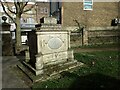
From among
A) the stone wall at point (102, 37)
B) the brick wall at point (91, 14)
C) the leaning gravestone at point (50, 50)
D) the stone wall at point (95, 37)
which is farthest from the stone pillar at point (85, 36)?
the leaning gravestone at point (50, 50)

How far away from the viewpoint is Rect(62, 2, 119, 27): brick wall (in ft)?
75.2

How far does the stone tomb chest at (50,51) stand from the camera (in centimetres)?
856

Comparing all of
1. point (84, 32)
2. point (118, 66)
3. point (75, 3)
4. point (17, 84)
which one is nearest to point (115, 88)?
point (118, 66)

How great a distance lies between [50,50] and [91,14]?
50.1ft

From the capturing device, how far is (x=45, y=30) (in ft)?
29.7

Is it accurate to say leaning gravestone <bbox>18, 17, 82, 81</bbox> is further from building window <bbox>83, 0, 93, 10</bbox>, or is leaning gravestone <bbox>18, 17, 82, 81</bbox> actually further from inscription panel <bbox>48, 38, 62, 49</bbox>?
building window <bbox>83, 0, 93, 10</bbox>

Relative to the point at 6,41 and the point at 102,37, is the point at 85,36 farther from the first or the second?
the point at 6,41

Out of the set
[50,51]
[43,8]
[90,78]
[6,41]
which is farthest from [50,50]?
[43,8]

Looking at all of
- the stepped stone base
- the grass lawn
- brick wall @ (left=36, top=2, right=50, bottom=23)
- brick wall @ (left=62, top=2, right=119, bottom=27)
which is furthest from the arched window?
the grass lawn

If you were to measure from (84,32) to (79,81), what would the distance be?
11664 mm

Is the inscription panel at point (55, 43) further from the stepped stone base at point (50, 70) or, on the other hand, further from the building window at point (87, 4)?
the building window at point (87, 4)

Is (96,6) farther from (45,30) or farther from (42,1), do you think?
(42,1)

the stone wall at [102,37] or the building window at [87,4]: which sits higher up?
the building window at [87,4]

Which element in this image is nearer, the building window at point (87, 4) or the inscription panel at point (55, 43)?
the inscription panel at point (55, 43)
